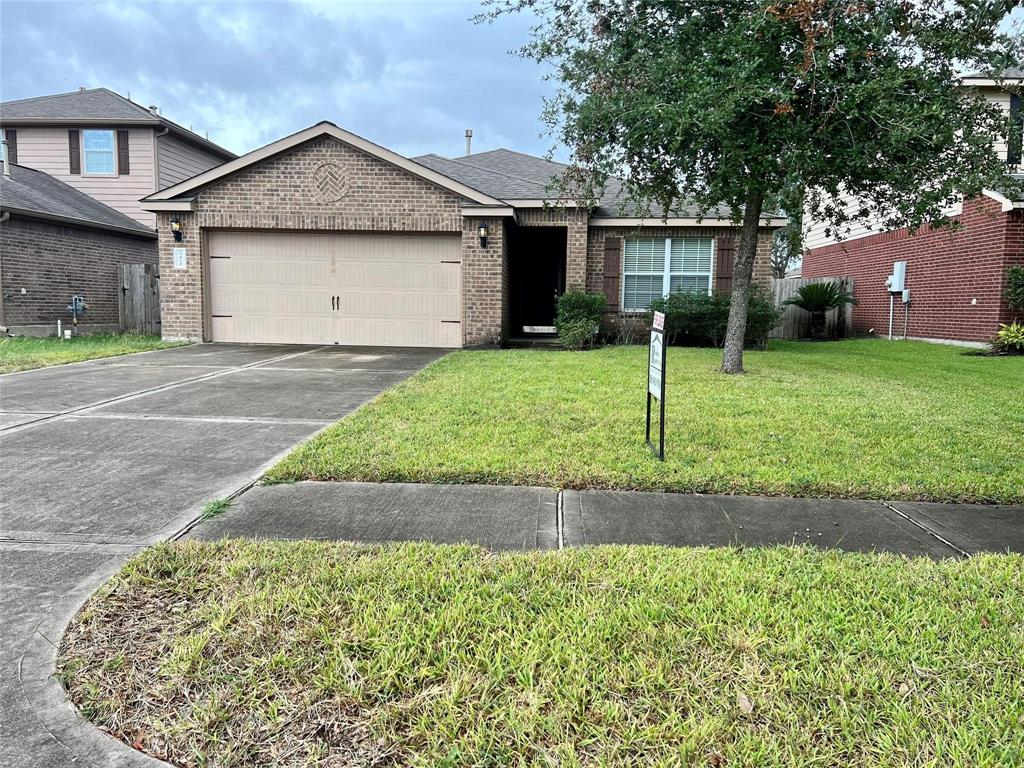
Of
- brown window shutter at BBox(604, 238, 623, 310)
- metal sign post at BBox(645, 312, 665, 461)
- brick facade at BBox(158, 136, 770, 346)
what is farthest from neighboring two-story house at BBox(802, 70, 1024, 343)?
metal sign post at BBox(645, 312, 665, 461)

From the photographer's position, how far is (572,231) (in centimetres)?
1359

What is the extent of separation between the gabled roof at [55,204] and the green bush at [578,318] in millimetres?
11459

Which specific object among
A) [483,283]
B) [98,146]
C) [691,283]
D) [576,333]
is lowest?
[576,333]

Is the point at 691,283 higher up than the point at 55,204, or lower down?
lower down

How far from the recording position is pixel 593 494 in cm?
395

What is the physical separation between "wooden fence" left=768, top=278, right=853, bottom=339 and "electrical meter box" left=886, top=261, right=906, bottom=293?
1134mm

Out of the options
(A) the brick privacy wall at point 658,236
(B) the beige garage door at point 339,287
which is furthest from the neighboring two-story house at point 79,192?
(A) the brick privacy wall at point 658,236

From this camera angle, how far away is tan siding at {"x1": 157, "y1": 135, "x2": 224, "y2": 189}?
18.1 meters

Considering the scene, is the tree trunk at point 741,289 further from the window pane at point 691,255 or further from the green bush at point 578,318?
the window pane at point 691,255

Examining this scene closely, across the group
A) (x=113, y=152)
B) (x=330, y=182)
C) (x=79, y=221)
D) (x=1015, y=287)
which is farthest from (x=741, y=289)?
(x=113, y=152)

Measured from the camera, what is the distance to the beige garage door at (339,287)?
13.0 m

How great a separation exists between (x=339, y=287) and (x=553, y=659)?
11.9 m

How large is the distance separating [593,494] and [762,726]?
6.97 feet

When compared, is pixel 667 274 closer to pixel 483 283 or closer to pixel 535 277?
pixel 535 277
